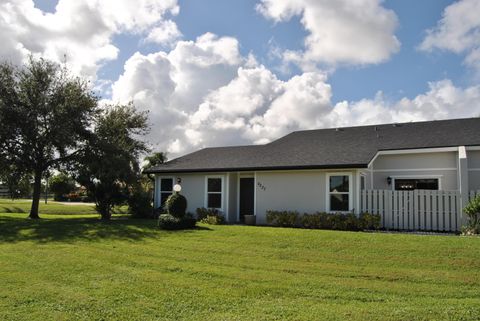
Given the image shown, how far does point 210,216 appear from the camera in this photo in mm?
18500

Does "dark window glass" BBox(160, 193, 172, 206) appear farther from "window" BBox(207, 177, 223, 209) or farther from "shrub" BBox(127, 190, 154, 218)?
"window" BBox(207, 177, 223, 209)

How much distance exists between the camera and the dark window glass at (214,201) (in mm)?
19766

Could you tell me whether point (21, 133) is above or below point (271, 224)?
above

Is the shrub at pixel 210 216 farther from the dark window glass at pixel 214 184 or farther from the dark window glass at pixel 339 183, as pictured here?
the dark window glass at pixel 339 183

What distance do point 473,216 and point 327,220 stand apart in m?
4.96

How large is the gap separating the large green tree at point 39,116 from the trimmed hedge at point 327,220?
39.4 feet

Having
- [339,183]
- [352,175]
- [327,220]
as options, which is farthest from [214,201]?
[352,175]

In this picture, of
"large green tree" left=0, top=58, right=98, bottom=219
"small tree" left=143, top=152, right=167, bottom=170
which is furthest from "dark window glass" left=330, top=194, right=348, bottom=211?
"small tree" left=143, top=152, right=167, bottom=170

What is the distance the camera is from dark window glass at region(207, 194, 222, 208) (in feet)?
64.8

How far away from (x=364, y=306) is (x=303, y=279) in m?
1.84

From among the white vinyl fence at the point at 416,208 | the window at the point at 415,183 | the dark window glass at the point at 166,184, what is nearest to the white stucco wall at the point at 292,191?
the white vinyl fence at the point at 416,208

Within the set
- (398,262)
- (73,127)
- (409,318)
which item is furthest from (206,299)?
(73,127)

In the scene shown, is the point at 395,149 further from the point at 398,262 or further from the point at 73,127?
the point at 73,127

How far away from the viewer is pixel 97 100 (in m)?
23.1
